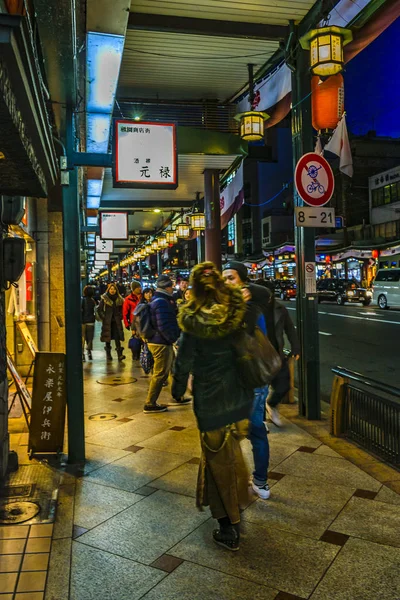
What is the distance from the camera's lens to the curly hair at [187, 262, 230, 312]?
3.78 m

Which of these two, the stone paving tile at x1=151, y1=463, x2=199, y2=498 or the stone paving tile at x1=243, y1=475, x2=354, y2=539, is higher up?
the stone paving tile at x1=151, y1=463, x2=199, y2=498

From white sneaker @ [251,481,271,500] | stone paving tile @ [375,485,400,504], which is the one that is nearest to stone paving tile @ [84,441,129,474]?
white sneaker @ [251,481,271,500]

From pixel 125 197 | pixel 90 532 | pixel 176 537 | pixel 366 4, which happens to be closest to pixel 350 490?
pixel 176 537

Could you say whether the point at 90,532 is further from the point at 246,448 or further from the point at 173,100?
the point at 173,100

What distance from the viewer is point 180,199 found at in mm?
17891

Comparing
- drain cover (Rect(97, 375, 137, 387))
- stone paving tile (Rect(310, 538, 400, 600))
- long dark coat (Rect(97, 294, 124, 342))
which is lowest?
stone paving tile (Rect(310, 538, 400, 600))

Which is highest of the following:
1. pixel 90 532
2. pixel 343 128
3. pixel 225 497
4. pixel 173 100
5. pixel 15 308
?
pixel 173 100

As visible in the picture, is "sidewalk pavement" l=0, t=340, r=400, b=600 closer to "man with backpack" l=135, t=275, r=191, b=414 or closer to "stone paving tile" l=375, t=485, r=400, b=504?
"stone paving tile" l=375, t=485, r=400, b=504

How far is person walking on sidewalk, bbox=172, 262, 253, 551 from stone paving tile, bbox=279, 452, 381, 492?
5.07 feet

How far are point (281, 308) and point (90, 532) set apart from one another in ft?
10.6

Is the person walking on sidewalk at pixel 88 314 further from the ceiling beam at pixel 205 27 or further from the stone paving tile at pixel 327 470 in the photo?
the stone paving tile at pixel 327 470

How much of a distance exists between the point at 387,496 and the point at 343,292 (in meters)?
30.5

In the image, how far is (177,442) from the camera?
6215 mm

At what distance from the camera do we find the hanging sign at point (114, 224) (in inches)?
663
